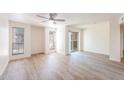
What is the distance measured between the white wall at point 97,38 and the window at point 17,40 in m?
Result: 4.73

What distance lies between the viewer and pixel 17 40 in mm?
5949

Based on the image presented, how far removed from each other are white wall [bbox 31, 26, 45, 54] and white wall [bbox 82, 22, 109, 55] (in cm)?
365

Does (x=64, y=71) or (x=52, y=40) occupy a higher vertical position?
(x=52, y=40)

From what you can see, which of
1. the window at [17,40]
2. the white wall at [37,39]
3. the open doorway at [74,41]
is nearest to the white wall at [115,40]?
the open doorway at [74,41]

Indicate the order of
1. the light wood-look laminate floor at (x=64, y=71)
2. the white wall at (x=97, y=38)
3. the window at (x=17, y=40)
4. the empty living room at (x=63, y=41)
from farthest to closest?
1. the white wall at (x=97, y=38)
2. the window at (x=17, y=40)
3. the empty living room at (x=63, y=41)
4. the light wood-look laminate floor at (x=64, y=71)

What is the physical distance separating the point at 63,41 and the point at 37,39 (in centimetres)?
191

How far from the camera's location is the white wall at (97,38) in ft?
23.6

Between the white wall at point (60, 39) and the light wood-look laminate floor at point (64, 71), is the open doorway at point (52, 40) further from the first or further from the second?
the light wood-look laminate floor at point (64, 71)

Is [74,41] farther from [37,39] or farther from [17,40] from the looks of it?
[17,40]

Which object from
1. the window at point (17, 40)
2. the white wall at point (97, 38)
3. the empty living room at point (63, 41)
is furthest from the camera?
the white wall at point (97, 38)

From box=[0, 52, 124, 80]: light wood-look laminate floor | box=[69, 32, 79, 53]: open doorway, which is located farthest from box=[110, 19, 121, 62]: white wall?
box=[69, 32, 79, 53]: open doorway

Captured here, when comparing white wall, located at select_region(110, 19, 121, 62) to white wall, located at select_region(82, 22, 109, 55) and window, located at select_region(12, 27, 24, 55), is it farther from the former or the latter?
window, located at select_region(12, 27, 24, 55)

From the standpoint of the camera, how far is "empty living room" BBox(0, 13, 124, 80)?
4.32 m

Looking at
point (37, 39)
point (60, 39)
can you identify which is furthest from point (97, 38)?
point (37, 39)
